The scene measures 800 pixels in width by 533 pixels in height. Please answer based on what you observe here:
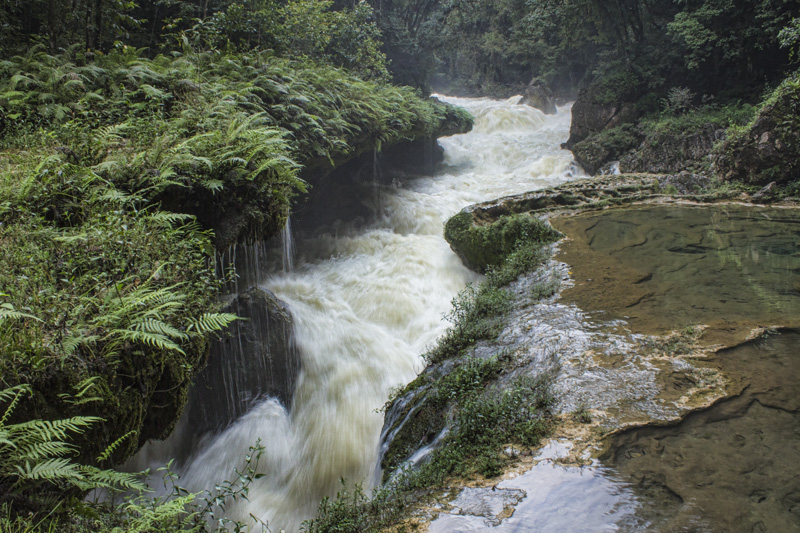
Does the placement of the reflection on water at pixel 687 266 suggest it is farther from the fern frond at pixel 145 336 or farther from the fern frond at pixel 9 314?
the fern frond at pixel 9 314

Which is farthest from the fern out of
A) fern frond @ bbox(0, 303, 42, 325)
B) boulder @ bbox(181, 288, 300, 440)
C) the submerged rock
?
the submerged rock

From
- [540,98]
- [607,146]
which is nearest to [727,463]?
[607,146]

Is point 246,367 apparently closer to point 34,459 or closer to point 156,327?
point 156,327

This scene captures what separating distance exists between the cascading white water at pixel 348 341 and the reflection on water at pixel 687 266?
287 cm

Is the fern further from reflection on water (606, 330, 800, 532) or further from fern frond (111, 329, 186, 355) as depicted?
reflection on water (606, 330, 800, 532)

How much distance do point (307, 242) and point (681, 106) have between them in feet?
52.4

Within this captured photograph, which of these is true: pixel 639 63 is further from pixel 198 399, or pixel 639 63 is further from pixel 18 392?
pixel 18 392

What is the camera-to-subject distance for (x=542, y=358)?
4.70 metres

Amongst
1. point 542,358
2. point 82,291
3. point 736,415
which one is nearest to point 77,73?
point 82,291

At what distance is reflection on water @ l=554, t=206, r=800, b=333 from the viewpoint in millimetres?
5197

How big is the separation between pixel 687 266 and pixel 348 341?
5.72 meters

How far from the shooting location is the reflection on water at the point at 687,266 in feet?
17.1

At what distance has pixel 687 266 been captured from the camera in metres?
6.72

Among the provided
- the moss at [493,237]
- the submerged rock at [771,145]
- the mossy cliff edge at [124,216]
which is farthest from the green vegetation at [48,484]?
the submerged rock at [771,145]
